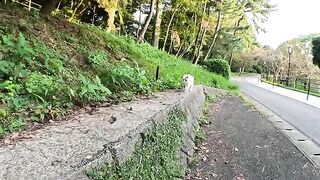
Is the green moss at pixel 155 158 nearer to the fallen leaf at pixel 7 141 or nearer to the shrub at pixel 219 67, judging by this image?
the fallen leaf at pixel 7 141

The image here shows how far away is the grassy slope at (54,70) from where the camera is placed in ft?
11.1

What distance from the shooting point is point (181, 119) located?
4840 millimetres

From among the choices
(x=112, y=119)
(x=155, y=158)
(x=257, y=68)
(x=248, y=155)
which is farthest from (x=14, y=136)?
(x=257, y=68)

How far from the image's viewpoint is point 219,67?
22.2 meters

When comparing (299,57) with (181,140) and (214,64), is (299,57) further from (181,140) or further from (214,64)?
(181,140)

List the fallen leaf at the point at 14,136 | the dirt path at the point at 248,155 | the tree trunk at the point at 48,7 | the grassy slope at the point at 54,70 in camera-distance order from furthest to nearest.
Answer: the tree trunk at the point at 48,7
the dirt path at the point at 248,155
the grassy slope at the point at 54,70
the fallen leaf at the point at 14,136

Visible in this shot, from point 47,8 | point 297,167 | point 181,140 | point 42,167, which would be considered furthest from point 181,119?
point 47,8

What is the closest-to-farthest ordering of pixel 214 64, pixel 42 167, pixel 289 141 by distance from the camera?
pixel 42 167, pixel 289 141, pixel 214 64

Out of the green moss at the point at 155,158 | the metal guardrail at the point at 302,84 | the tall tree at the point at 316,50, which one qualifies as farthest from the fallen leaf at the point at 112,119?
the tall tree at the point at 316,50

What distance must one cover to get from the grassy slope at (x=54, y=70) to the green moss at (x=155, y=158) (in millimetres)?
956

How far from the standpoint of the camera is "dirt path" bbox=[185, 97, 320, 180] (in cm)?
436

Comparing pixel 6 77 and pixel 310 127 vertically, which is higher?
pixel 6 77

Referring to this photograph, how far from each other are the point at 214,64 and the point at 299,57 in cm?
1457

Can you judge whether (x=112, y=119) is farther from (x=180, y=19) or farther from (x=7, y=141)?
(x=180, y=19)
